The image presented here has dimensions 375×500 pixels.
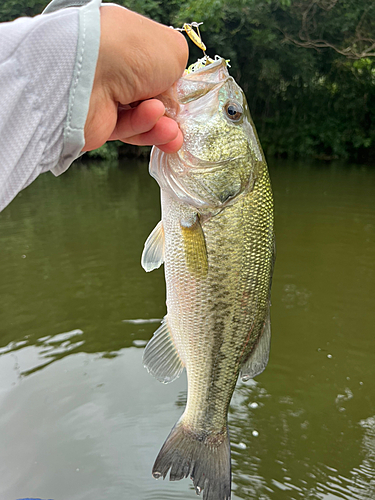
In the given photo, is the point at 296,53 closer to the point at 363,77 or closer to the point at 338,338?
the point at 363,77

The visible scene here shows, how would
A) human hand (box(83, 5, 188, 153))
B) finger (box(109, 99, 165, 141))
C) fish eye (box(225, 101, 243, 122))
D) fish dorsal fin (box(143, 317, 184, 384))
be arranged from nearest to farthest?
human hand (box(83, 5, 188, 153)) < finger (box(109, 99, 165, 141)) < fish eye (box(225, 101, 243, 122)) < fish dorsal fin (box(143, 317, 184, 384))

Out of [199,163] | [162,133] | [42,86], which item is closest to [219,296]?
[199,163]

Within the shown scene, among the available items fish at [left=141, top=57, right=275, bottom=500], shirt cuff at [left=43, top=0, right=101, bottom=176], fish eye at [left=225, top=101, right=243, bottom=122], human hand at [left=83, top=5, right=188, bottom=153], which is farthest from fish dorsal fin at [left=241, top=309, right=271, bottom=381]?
shirt cuff at [left=43, top=0, right=101, bottom=176]

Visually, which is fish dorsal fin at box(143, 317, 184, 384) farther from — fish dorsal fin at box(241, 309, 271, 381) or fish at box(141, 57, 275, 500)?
fish dorsal fin at box(241, 309, 271, 381)

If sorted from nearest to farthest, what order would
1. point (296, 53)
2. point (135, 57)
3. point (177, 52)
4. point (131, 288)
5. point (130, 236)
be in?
point (135, 57) → point (177, 52) → point (131, 288) → point (130, 236) → point (296, 53)

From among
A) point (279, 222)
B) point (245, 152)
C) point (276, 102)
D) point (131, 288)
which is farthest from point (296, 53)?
point (245, 152)

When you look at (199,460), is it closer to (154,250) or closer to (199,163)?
(154,250)

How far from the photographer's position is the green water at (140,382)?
2.86 metres

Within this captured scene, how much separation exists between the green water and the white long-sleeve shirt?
2.45 meters

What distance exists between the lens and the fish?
170 centimetres

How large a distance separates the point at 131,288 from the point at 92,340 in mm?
1277

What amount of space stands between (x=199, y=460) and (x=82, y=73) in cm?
172

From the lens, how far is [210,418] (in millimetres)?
2006

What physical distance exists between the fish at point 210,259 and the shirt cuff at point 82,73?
18.9 inches
